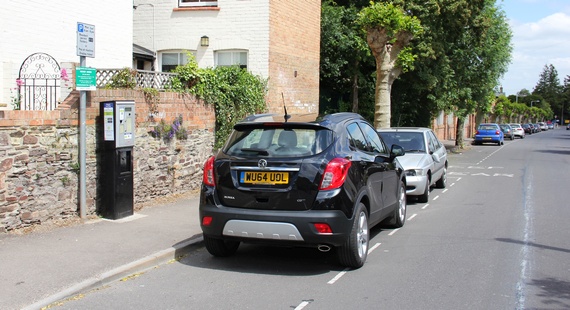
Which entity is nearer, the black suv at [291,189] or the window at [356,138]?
the black suv at [291,189]

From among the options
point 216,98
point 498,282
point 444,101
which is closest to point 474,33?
point 444,101

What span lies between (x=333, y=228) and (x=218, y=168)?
5.05 feet

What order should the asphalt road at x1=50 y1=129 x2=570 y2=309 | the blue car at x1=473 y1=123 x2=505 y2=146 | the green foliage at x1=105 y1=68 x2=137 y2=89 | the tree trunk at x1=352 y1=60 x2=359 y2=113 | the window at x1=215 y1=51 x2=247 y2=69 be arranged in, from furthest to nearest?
1. the blue car at x1=473 y1=123 x2=505 y2=146
2. the tree trunk at x1=352 y1=60 x2=359 y2=113
3. the window at x1=215 y1=51 x2=247 y2=69
4. the green foliage at x1=105 y1=68 x2=137 y2=89
5. the asphalt road at x1=50 y1=129 x2=570 y2=309

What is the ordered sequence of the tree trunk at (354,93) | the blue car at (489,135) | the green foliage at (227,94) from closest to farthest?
the green foliage at (227,94) → the tree trunk at (354,93) → the blue car at (489,135)

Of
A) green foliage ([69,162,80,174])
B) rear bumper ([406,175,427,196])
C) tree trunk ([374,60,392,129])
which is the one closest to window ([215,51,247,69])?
tree trunk ([374,60,392,129])

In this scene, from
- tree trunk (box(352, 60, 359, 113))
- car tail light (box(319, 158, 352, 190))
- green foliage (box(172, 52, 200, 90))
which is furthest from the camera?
tree trunk (box(352, 60, 359, 113))

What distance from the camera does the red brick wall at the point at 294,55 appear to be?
15773 millimetres

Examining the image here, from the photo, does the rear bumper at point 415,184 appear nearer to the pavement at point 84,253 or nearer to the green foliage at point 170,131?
the pavement at point 84,253

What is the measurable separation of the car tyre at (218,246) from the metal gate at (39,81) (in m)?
5.11

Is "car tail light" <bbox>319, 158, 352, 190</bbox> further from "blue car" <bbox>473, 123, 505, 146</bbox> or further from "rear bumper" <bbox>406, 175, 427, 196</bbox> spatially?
"blue car" <bbox>473, 123, 505, 146</bbox>

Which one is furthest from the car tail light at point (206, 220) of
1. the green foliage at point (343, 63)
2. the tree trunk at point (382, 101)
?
the green foliage at point (343, 63)

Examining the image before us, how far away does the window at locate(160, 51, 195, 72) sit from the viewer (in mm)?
17234

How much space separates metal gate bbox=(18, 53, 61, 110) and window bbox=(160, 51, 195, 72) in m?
5.60

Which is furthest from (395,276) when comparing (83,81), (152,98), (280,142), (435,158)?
(435,158)
